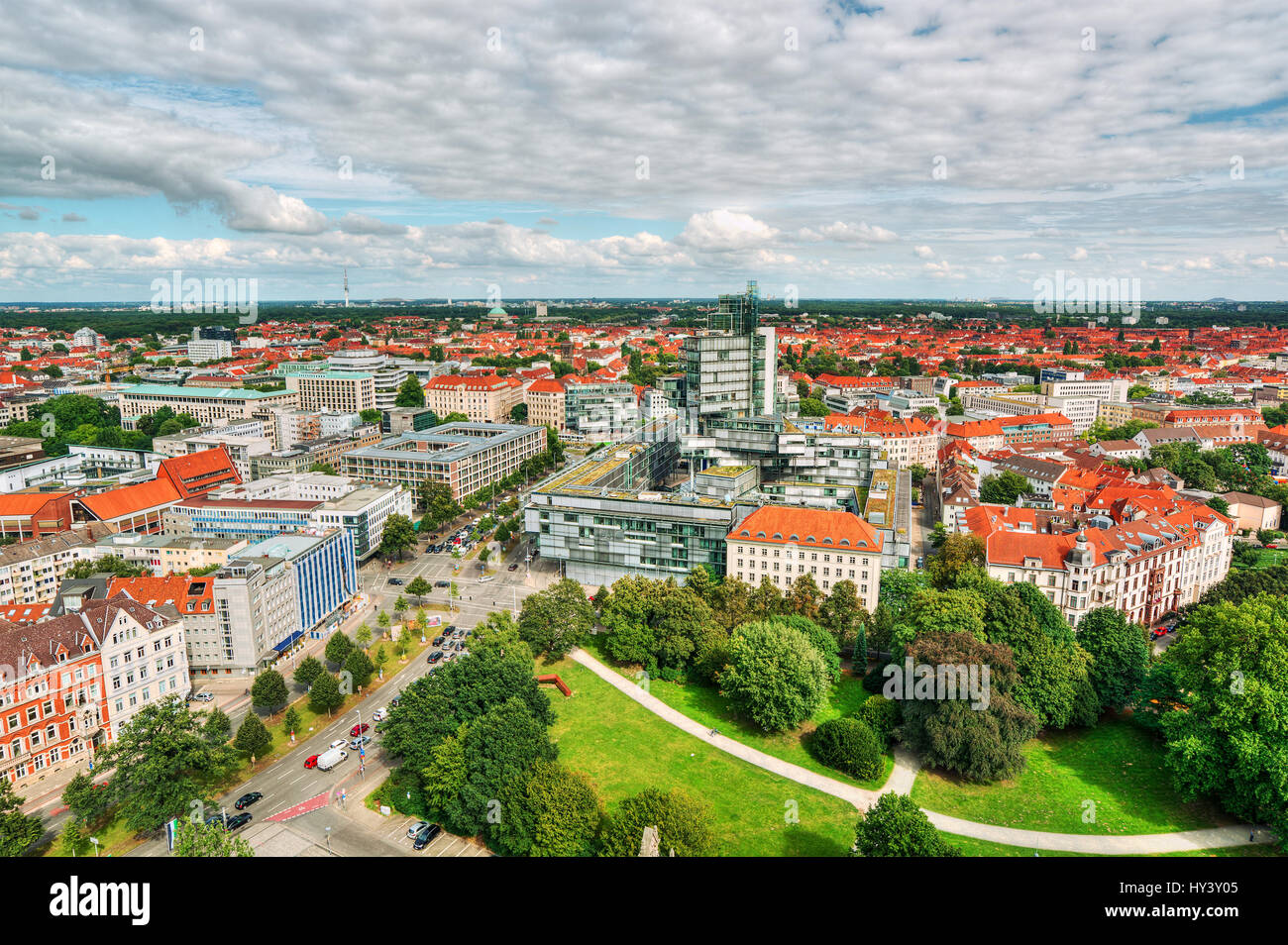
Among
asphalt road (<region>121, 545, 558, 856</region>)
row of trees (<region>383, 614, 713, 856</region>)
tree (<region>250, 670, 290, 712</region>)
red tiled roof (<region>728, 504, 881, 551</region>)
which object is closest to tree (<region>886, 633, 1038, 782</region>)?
row of trees (<region>383, 614, 713, 856</region>)

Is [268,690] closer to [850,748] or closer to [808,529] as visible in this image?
[850,748]

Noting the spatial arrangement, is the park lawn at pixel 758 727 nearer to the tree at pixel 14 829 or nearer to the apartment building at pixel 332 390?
the tree at pixel 14 829

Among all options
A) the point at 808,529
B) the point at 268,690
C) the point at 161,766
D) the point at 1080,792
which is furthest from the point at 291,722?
the point at 1080,792

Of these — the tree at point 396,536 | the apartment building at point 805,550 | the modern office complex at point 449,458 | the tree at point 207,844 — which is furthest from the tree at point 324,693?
the modern office complex at point 449,458

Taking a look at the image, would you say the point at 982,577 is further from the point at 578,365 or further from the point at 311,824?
the point at 578,365

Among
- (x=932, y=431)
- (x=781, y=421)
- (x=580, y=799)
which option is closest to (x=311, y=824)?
(x=580, y=799)

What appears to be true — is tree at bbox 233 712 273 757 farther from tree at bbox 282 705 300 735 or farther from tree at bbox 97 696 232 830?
tree at bbox 282 705 300 735

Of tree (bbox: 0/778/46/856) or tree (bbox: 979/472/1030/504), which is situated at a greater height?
tree (bbox: 979/472/1030/504)
